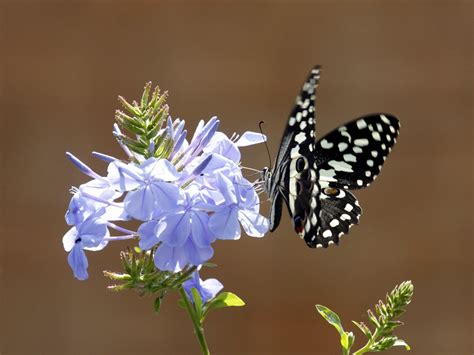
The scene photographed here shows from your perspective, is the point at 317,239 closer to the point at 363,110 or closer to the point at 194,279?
the point at 194,279

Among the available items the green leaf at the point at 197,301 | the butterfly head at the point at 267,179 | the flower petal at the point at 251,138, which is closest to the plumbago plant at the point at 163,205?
the green leaf at the point at 197,301

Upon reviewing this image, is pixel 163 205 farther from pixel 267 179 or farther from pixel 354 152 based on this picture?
pixel 354 152

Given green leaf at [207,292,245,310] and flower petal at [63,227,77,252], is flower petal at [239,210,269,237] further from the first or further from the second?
flower petal at [63,227,77,252]

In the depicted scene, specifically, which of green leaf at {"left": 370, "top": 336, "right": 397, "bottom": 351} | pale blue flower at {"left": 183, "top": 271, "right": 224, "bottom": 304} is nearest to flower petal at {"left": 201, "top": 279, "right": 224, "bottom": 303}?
pale blue flower at {"left": 183, "top": 271, "right": 224, "bottom": 304}

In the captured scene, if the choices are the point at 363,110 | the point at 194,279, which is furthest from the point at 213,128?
the point at 363,110

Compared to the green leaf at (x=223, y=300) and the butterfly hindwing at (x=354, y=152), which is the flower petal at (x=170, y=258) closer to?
the green leaf at (x=223, y=300)

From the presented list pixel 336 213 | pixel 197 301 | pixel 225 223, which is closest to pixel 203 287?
pixel 197 301
